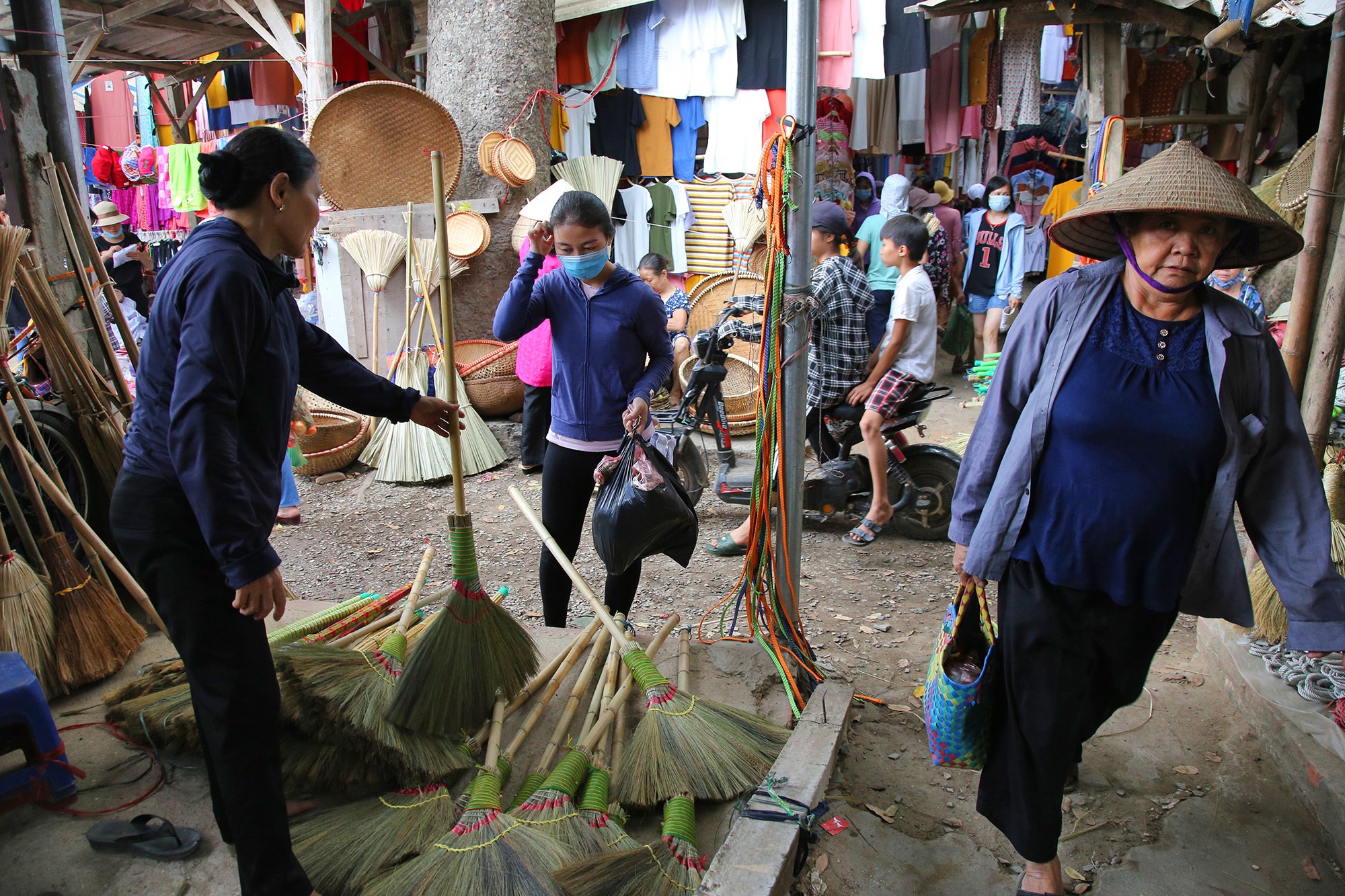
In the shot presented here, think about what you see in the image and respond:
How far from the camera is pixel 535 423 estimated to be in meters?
6.40

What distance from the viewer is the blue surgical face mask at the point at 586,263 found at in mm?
3213

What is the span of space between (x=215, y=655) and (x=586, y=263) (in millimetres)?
1865

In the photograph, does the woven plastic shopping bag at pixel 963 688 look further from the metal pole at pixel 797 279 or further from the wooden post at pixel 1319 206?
the wooden post at pixel 1319 206

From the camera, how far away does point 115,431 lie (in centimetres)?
361

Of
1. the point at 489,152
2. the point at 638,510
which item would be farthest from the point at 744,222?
the point at 638,510

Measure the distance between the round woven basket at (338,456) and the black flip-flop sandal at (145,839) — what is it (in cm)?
444

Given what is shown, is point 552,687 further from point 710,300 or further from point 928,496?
point 710,300

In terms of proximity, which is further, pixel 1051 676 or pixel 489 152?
pixel 489 152

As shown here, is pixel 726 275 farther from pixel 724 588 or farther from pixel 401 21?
pixel 401 21

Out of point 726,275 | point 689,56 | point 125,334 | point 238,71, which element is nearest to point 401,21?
point 238,71

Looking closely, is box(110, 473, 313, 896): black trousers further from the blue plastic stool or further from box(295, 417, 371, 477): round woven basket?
box(295, 417, 371, 477): round woven basket

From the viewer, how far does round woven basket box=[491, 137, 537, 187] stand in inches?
272

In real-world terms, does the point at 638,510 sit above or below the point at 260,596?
below

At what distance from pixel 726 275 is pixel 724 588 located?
4.10 meters
